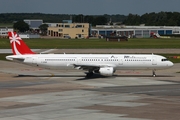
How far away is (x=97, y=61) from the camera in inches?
2495

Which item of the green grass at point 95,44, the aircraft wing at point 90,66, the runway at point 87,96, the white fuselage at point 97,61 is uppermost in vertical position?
the white fuselage at point 97,61

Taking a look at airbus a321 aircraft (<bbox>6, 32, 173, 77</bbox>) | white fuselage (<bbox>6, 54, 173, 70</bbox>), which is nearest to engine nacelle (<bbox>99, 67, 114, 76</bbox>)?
airbus a321 aircraft (<bbox>6, 32, 173, 77</bbox>)

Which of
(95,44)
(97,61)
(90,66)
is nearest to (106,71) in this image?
(90,66)

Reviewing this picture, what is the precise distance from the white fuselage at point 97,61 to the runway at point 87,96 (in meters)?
1.54

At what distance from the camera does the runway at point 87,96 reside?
36469mm

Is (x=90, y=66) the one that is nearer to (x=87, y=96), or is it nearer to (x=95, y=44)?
(x=87, y=96)

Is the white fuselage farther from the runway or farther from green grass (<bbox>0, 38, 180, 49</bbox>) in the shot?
green grass (<bbox>0, 38, 180, 49</bbox>)

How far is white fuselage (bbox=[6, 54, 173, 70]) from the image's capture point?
63312mm

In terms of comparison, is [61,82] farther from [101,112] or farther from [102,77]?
[101,112]

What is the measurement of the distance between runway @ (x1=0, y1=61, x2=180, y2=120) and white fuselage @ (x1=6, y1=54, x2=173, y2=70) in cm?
154

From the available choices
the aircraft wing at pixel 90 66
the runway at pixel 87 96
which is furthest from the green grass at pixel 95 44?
the aircraft wing at pixel 90 66

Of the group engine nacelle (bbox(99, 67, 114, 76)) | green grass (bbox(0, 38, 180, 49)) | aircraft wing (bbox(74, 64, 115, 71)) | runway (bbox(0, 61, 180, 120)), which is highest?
aircraft wing (bbox(74, 64, 115, 71))

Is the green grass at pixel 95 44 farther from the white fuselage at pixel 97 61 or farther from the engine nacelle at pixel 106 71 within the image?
the engine nacelle at pixel 106 71

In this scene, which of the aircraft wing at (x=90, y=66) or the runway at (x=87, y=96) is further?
the aircraft wing at (x=90, y=66)
